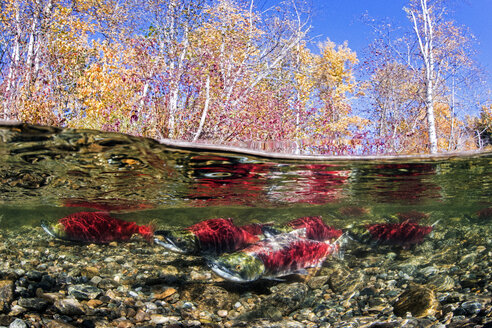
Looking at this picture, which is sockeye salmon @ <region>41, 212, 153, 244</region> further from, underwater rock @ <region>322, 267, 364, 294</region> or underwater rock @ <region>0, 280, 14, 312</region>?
underwater rock @ <region>322, 267, 364, 294</region>

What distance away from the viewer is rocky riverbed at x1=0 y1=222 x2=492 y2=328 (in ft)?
11.4

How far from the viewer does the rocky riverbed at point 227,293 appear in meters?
3.47

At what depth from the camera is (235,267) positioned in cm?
346

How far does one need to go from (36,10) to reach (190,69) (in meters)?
7.48

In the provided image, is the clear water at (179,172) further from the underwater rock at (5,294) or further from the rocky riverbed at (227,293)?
the underwater rock at (5,294)

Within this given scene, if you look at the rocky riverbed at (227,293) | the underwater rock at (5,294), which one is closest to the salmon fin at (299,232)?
the rocky riverbed at (227,293)

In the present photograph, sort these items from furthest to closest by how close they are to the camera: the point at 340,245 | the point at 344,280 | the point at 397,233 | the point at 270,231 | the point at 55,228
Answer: the point at 397,233 < the point at 55,228 < the point at 340,245 < the point at 270,231 < the point at 344,280

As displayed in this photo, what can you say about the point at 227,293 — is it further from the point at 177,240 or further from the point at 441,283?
the point at 441,283

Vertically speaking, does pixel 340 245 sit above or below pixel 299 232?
below

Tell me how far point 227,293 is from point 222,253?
0.71m

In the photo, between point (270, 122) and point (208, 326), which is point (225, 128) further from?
point (208, 326)

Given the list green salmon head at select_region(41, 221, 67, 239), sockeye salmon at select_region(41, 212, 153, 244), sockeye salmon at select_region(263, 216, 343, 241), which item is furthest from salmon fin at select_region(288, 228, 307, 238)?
green salmon head at select_region(41, 221, 67, 239)

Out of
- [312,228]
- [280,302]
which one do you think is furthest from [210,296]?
[312,228]

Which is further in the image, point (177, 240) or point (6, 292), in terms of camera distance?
point (177, 240)
